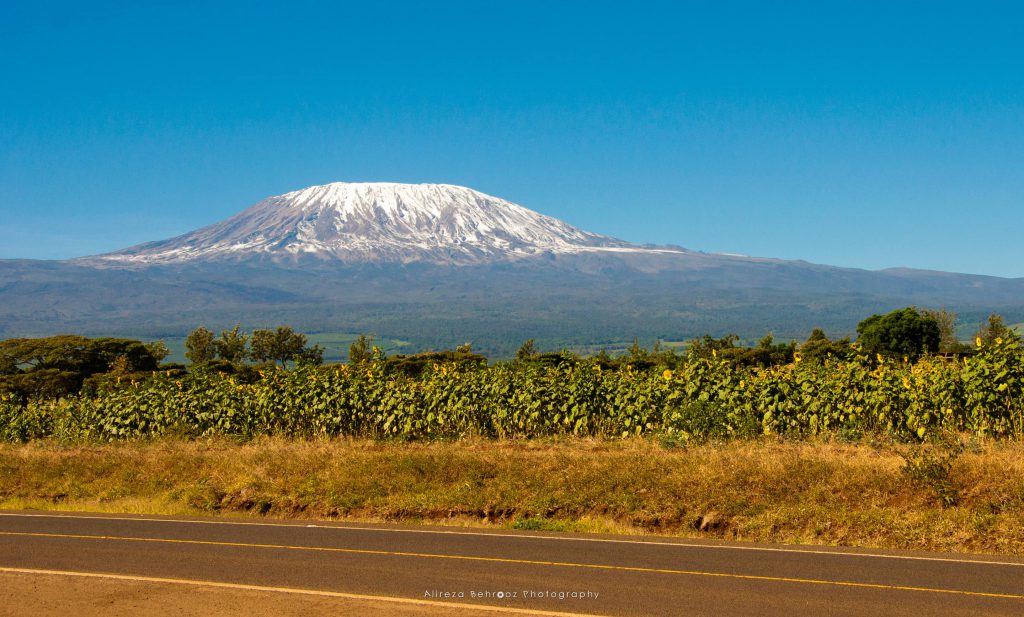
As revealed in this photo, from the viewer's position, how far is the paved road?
11.4 m

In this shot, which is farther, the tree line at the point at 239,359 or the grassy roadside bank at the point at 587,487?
the tree line at the point at 239,359

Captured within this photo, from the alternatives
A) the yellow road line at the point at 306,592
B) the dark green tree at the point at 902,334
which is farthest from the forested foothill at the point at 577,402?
the dark green tree at the point at 902,334

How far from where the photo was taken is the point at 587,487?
57.6ft

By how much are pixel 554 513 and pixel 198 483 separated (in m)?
8.36

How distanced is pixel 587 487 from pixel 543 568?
436 cm

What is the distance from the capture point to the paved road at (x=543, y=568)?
37.3ft

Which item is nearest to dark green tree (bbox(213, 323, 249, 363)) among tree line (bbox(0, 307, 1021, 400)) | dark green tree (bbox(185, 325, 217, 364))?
dark green tree (bbox(185, 325, 217, 364))

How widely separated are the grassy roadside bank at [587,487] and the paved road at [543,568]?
1.14 metres

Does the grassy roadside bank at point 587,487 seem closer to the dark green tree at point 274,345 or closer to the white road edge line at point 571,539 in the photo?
the white road edge line at point 571,539

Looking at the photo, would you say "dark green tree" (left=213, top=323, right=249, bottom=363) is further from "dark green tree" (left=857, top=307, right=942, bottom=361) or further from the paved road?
the paved road

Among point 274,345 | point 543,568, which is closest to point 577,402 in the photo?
point 543,568

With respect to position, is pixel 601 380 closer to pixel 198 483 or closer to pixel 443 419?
pixel 443 419

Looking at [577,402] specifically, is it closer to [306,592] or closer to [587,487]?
[587,487]

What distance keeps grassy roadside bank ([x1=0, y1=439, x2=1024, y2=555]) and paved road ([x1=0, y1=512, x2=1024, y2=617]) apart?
3.73 feet
